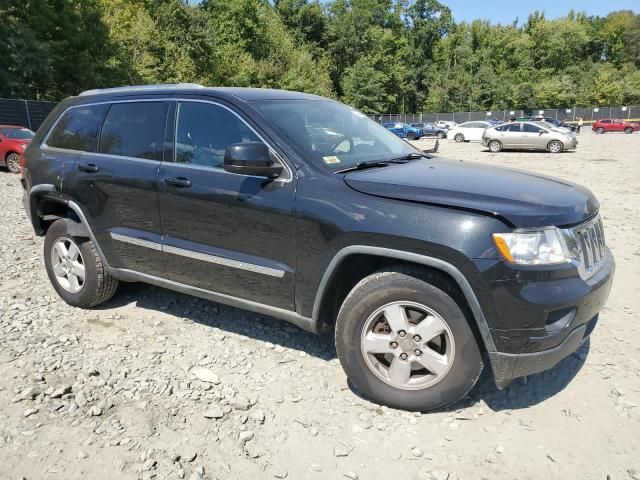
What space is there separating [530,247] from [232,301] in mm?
1968

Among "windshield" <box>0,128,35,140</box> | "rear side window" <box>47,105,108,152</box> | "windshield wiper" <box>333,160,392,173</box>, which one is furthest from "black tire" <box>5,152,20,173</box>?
"windshield wiper" <box>333,160,392,173</box>

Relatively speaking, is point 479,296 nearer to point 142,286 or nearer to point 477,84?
point 142,286

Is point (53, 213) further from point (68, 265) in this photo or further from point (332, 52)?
point (332, 52)

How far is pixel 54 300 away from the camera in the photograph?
4.72m

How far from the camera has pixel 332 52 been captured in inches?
2854

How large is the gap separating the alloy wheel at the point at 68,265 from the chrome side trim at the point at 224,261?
1.17 metres

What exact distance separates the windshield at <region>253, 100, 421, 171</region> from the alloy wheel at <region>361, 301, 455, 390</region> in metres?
1.00

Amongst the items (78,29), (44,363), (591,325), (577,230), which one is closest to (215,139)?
(44,363)

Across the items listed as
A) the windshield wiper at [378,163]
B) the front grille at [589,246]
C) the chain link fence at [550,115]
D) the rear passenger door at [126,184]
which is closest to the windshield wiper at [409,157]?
the windshield wiper at [378,163]

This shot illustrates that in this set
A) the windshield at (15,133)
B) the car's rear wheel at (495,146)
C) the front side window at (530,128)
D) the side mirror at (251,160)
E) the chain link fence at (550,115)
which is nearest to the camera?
the side mirror at (251,160)

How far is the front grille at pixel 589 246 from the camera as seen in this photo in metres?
2.81

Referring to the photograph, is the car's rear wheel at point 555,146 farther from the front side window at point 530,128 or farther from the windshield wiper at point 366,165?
the windshield wiper at point 366,165

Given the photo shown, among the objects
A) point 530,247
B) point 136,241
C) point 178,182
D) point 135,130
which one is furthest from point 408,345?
point 135,130

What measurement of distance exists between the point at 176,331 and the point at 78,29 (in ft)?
112
